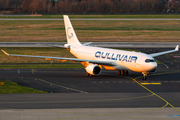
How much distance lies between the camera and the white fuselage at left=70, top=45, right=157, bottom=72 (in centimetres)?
4156

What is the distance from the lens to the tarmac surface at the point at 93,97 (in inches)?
1017

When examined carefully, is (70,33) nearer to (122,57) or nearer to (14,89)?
(122,57)

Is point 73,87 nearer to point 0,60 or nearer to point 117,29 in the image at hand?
point 0,60

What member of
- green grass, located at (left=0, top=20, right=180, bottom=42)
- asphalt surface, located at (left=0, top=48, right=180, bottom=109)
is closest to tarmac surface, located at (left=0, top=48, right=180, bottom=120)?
asphalt surface, located at (left=0, top=48, right=180, bottom=109)

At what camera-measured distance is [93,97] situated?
3206cm

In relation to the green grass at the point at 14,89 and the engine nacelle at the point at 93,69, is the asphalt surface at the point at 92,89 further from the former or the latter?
the green grass at the point at 14,89

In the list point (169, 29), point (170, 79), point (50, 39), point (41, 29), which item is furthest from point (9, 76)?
point (169, 29)

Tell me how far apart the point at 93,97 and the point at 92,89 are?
4.40 m

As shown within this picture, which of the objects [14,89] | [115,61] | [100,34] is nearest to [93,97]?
[14,89]

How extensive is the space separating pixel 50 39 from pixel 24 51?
2672 centimetres

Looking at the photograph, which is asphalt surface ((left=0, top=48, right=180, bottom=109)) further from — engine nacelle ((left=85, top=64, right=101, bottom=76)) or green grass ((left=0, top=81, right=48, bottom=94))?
green grass ((left=0, top=81, right=48, bottom=94))

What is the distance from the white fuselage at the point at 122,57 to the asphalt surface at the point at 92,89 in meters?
1.88

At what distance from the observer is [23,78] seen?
43656 mm

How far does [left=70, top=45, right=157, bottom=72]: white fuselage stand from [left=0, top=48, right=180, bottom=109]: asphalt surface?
1.88 metres
